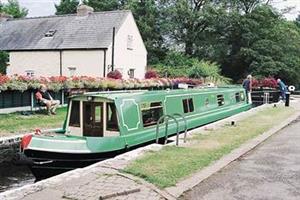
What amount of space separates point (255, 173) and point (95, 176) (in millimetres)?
2632

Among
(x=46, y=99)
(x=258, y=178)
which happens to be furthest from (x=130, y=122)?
(x=46, y=99)

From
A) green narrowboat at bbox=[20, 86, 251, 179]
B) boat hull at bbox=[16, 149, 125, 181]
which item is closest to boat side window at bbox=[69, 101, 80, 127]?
green narrowboat at bbox=[20, 86, 251, 179]

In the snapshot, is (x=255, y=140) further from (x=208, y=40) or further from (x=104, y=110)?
(x=208, y=40)

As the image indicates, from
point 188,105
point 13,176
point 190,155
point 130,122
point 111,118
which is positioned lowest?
point 13,176

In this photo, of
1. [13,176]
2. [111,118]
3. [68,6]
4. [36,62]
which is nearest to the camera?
[13,176]

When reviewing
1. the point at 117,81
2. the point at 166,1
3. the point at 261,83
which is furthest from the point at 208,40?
the point at 117,81

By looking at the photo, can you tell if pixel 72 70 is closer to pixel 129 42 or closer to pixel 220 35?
pixel 129 42

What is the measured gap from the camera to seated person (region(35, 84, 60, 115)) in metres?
16.1

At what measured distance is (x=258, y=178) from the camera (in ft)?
22.1

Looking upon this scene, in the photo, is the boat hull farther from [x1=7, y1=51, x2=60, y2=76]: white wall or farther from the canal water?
[x1=7, y1=51, x2=60, y2=76]: white wall

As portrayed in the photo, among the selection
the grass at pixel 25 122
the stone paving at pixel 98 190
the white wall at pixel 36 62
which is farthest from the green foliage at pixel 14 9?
the stone paving at pixel 98 190

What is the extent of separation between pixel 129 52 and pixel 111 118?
2112cm

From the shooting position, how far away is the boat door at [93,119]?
33.5 feet

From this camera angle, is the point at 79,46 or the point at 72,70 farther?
the point at 72,70
